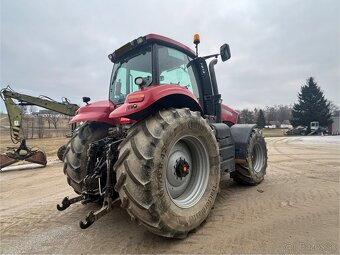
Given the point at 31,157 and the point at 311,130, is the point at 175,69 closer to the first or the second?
the point at 31,157

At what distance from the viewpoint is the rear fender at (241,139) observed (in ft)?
14.1

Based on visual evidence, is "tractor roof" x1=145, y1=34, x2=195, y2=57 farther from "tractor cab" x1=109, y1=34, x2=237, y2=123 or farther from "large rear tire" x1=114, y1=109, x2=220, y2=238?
"large rear tire" x1=114, y1=109, x2=220, y2=238

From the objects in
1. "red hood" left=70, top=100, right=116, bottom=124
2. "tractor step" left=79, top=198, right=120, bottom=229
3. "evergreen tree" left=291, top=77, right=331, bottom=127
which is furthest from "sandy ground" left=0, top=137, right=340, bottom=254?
"evergreen tree" left=291, top=77, right=331, bottom=127

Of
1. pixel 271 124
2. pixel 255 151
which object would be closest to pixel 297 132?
pixel 255 151

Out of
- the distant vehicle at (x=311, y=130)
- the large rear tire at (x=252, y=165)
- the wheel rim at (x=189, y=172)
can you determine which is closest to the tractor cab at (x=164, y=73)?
the wheel rim at (x=189, y=172)

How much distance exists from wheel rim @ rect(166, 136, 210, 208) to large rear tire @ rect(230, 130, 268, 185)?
1537 millimetres

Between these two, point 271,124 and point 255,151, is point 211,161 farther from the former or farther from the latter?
point 271,124

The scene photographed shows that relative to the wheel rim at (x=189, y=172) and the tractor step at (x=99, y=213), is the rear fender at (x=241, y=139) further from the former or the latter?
the tractor step at (x=99, y=213)

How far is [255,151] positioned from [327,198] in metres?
1.59

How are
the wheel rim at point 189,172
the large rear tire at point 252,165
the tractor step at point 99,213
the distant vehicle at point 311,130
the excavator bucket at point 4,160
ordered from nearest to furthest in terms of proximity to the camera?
the tractor step at point 99,213 < the wheel rim at point 189,172 < the large rear tire at point 252,165 < the excavator bucket at point 4,160 < the distant vehicle at point 311,130

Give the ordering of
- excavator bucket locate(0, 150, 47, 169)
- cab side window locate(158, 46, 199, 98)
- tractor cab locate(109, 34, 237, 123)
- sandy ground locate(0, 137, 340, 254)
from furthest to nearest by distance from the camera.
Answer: excavator bucket locate(0, 150, 47, 169), cab side window locate(158, 46, 199, 98), tractor cab locate(109, 34, 237, 123), sandy ground locate(0, 137, 340, 254)

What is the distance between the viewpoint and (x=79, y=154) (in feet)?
10.9

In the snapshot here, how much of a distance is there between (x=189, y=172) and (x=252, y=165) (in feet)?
7.17

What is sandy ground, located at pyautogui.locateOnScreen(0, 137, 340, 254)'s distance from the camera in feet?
8.03
